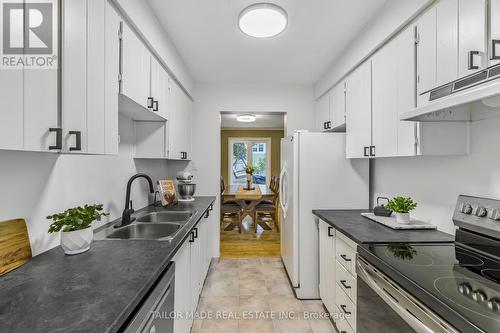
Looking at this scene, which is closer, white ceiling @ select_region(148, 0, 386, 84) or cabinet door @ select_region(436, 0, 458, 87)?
cabinet door @ select_region(436, 0, 458, 87)

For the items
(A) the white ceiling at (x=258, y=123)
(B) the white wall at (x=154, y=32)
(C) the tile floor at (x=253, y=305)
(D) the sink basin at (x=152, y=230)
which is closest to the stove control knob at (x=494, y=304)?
(C) the tile floor at (x=253, y=305)

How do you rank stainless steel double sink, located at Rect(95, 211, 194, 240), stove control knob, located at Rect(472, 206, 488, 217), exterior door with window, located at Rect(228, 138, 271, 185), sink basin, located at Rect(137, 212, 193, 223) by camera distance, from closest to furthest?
stove control knob, located at Rect(472, 206, 488, 217), stainless steel double sink, located at Rect(95, 211, 194, 240), sink basin, located at Rect(137, 212, 193, 223), exterior door with window, located at Rect(228, 138, 271, 185)

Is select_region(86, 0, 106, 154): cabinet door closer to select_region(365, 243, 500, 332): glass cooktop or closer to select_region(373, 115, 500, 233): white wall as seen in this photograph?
select_region(365, 243, 500, 332): glass cooktop

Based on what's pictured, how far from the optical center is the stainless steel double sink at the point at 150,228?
1.72m

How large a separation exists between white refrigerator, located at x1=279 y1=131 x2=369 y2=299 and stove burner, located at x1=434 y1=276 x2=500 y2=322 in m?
1.54

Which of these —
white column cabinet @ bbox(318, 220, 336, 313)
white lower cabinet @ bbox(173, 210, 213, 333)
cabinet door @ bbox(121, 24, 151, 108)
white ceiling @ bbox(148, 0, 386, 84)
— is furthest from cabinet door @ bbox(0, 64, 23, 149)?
white column cabinet @ bbox(318, 220, 336, 313)

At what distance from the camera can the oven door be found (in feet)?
3.06

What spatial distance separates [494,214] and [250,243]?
11.3ft

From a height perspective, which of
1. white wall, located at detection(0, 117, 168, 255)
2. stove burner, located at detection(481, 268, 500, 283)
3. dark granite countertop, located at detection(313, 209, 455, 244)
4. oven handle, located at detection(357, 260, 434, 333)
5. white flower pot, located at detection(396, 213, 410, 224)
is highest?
white wall, located at detection(0, 117, 168, 255)

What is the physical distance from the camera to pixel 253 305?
245 cm

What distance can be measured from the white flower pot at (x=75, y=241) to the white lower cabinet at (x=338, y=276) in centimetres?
159

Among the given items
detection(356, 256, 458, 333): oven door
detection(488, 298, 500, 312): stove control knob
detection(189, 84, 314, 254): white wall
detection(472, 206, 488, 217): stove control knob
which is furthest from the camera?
detection(189, 84, 314, 254): white wall

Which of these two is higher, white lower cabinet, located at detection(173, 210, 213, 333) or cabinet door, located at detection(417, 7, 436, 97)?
cabinet door, located at detection(417, 7, 436, 97)

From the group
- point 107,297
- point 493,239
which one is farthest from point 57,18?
point 493,239
